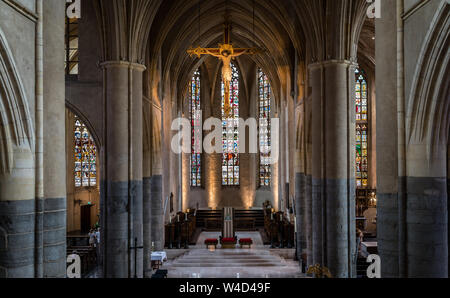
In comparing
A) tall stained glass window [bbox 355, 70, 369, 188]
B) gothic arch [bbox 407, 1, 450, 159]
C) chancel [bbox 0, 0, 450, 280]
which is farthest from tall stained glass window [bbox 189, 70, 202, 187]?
gothic arch [bbox 407, 1, 450, 159]

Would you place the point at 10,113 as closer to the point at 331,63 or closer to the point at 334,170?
the point at 334,170

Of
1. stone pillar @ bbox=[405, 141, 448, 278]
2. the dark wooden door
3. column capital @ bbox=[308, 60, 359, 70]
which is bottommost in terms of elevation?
the dark wooden door

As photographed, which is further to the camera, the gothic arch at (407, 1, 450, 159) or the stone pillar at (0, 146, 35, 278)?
the stone pillar at (0, 146, 35, 278)

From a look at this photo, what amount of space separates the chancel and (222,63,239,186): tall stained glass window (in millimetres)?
1004

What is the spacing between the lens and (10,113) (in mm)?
6258

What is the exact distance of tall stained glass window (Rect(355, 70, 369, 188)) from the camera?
2645 cm

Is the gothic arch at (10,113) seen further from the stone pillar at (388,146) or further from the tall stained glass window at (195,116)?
the tall stained glass window at (195,116)

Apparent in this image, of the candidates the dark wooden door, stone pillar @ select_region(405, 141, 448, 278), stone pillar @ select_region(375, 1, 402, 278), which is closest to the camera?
stone pillar @ select_region(405, 141, 448, 278)

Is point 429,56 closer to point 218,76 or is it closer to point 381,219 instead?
point 381,219

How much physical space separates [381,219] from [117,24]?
9.85m

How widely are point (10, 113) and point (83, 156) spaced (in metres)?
19.6

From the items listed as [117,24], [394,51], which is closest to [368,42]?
[117,24]

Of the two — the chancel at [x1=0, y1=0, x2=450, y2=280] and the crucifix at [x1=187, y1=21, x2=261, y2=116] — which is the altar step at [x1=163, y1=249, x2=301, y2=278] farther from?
the crucifix at [x1=187, y1=21, x2=261, y2=116]
